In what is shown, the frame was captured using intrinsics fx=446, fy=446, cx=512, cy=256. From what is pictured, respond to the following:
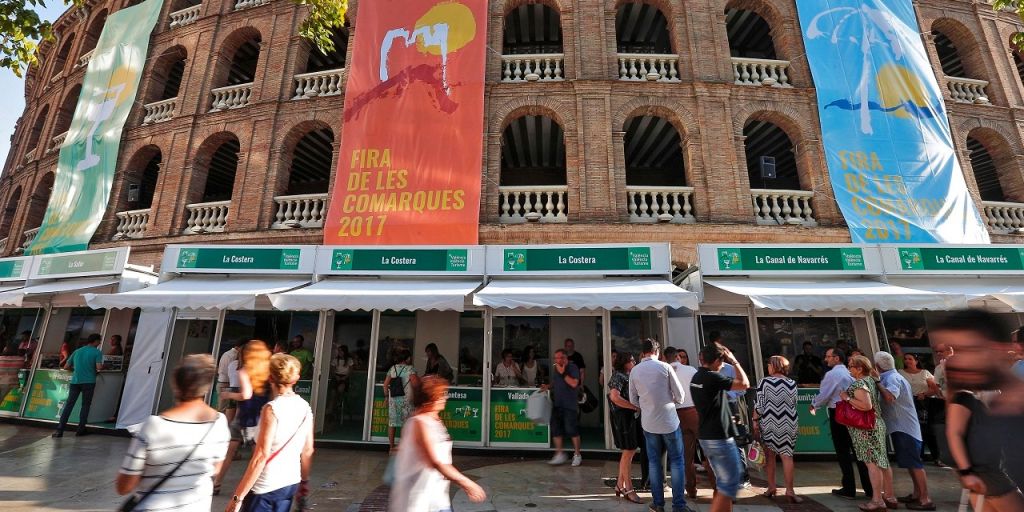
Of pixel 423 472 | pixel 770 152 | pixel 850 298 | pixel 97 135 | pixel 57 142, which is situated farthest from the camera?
pixel 57 142

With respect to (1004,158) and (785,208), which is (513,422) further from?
(1004,158)

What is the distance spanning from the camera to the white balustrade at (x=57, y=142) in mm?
14764

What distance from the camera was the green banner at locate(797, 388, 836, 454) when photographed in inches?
292

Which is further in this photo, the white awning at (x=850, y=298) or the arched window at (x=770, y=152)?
the arched window at (x=770, y=152)

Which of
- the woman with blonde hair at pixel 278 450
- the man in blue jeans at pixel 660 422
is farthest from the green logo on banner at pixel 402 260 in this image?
the woman with blonde hair at pixel 278 450

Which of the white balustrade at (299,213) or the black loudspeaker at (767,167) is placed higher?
the black loudspeaker at (767,167)

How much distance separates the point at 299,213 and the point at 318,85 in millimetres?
4051

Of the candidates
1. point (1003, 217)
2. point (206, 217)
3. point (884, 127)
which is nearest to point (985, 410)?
point (884, 127)

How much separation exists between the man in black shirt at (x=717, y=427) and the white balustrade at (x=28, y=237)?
18.8 m

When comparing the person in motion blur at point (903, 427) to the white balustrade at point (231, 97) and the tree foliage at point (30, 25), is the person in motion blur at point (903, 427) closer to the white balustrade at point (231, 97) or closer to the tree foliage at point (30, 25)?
the tree foliage at point (30, 25)

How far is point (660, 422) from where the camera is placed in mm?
4777

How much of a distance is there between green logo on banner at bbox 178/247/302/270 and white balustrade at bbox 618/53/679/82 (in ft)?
28.5

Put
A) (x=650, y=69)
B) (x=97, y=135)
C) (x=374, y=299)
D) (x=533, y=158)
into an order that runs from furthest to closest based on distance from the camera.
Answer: (x=533, y=158)
(x=97, y=135)
(x=650, y=69)
(x=374, y=299)

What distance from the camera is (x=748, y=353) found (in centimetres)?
861
